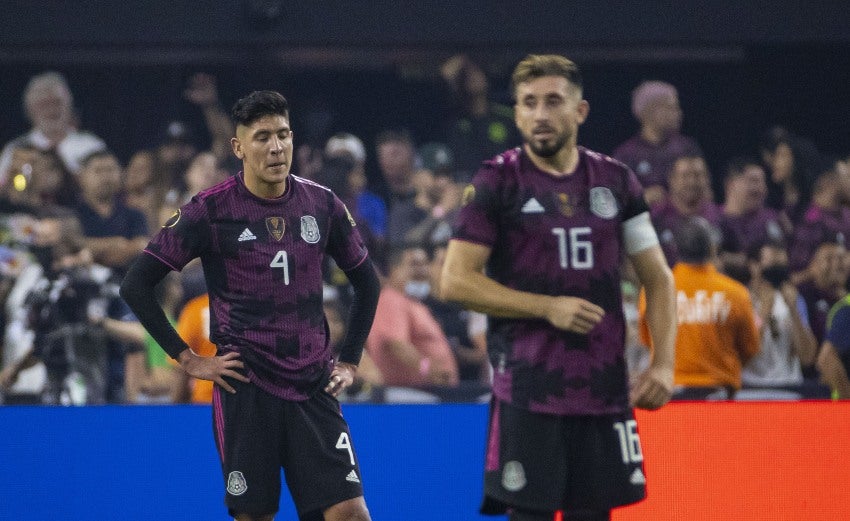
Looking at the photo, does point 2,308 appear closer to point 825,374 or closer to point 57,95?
point 57,95

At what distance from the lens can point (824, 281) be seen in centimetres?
752

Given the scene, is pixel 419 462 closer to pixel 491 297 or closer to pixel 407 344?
pixel 491 297

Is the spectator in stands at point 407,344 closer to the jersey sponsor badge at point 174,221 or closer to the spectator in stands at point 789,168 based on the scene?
the spectator in stands at point 789,168

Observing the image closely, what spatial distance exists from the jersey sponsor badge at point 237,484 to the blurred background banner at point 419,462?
985mm

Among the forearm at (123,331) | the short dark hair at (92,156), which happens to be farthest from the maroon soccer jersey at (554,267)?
the short dark hair at (92,156)

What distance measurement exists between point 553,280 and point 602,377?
288mm

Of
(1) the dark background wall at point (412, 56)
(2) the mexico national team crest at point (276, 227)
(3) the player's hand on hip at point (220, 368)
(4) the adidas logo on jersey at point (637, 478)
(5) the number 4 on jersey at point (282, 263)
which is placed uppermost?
(1) the dark background wall at point (412, 56)

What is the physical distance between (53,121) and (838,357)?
497 centimetres

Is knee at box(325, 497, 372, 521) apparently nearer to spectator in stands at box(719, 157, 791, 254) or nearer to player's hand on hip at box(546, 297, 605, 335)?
player's hand on hip at box(546, 297, 605, 335)

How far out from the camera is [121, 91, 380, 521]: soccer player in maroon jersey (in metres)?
3.74

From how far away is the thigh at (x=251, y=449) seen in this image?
147 inches

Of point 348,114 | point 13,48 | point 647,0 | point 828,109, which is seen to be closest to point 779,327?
point 828,109

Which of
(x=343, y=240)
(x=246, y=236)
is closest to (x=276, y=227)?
(x=246, y=236)

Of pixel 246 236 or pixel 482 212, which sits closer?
pixel 482 212
